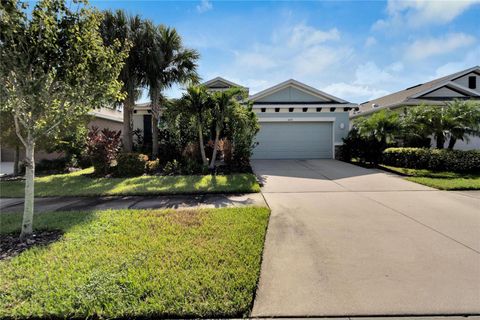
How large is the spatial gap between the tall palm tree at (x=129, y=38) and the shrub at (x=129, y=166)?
8.36ft

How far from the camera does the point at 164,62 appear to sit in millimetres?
10977

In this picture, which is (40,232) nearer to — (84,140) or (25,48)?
(25,48)

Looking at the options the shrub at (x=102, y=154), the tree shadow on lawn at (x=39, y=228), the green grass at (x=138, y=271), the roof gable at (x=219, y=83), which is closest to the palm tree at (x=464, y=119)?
the green grass at (x=138, y=271)

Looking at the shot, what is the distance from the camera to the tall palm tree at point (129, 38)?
9.98m

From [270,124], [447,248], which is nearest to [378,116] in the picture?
[270,124]

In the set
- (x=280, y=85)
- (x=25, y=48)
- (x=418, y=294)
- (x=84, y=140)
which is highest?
(x=280, y=85)

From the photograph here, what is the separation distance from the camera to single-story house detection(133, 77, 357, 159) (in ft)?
50.8

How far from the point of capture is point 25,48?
3.78 metres

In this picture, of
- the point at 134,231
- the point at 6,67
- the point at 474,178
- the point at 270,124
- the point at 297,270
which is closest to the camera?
the point at 297,270

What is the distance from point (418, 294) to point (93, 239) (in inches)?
178

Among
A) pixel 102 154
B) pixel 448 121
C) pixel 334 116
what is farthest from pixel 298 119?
pixel 102 154

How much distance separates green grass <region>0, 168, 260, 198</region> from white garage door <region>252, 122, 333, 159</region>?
6.15m

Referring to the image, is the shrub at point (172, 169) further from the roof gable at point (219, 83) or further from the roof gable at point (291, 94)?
the roof gable at point (219, 83)

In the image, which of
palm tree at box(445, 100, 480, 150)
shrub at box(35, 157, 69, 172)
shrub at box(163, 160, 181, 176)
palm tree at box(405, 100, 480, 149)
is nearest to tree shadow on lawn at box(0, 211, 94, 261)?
shrub at box(163, 160, 181, 176)
